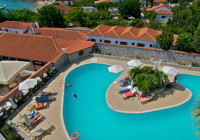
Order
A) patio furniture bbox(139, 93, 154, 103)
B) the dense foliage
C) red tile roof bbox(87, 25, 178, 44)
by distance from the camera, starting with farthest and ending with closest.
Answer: red tile roof bbox(87, 25, 178, 44)
the dense foliage
patio furniture bbox(139, 93, 154, 103)

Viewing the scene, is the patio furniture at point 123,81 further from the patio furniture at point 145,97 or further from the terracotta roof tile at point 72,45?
the terracotta roof tile at point 72,45

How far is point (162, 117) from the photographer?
15.6 metres

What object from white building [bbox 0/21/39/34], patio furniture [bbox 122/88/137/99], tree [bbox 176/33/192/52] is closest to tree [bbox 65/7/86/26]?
white building [bbox 0/21/39/34]

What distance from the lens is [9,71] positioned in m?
19.3

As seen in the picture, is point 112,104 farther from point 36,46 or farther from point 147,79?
point 36,46

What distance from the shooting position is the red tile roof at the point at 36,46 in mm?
24453

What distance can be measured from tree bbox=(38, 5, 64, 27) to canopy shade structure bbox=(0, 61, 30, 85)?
24.3 meters

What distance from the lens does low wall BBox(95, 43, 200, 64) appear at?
79.3 feet

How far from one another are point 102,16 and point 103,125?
45.8 metres

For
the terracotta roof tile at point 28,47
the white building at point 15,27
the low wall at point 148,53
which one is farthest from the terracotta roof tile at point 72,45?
the white building at point 15,27

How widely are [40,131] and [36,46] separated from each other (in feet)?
58.4

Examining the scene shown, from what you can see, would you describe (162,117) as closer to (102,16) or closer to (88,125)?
(88,125)

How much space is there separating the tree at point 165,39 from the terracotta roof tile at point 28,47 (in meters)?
18.9

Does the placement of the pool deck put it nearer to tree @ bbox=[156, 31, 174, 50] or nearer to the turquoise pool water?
the turquoise pool water
